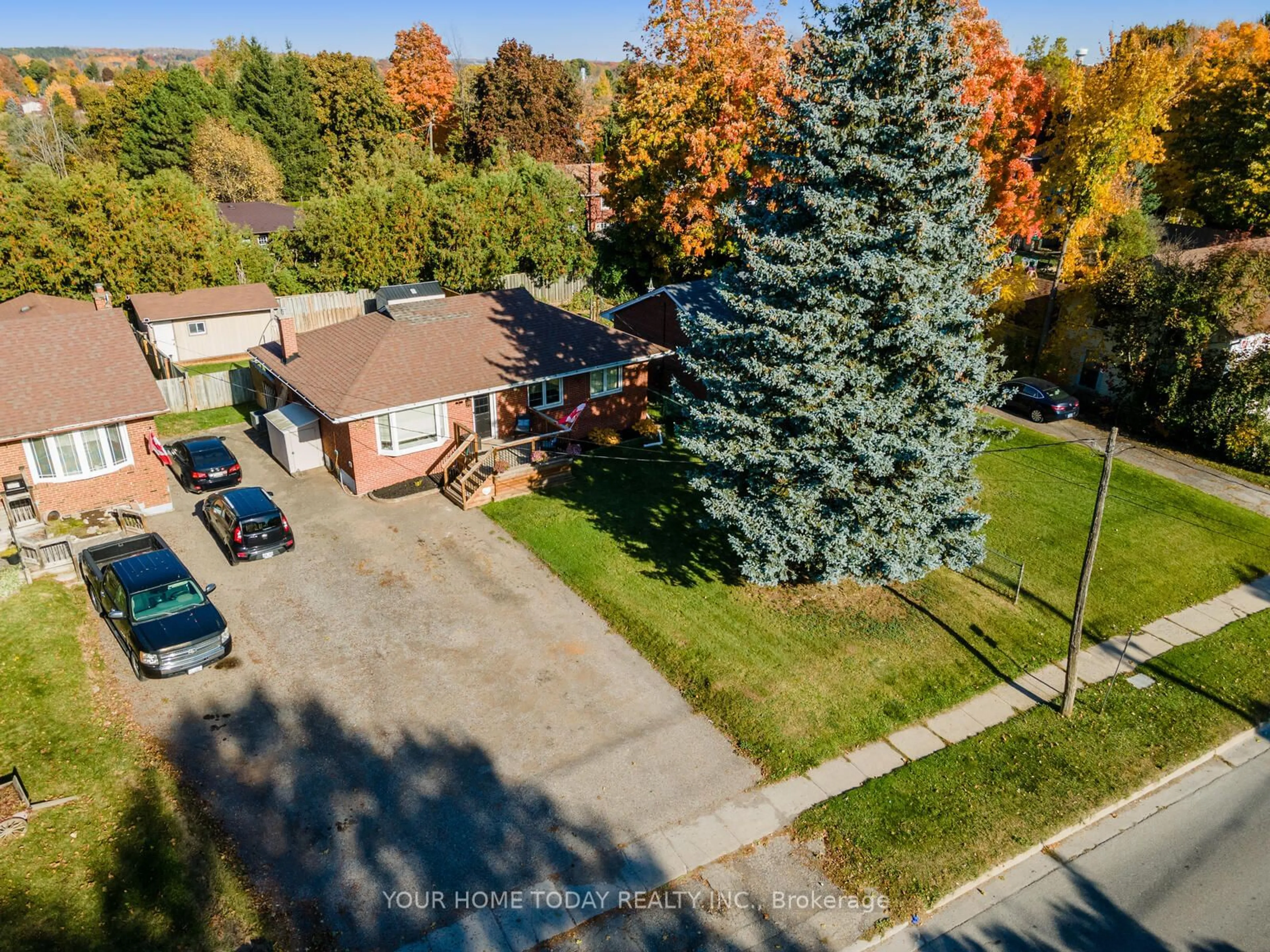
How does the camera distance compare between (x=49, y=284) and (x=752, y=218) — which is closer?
(x=752, y=218)

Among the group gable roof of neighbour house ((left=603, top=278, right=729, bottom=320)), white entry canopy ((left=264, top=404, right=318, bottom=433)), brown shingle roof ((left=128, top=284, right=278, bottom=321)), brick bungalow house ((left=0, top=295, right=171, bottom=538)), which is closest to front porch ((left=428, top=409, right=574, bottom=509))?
white entry canopy ((left=264, top=404, right=318, bottom=433))

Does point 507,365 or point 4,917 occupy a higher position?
point 507,365

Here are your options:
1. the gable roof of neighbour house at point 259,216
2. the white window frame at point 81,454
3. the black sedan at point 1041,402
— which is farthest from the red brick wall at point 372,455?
the gable roof of neighbour house at point 259,216

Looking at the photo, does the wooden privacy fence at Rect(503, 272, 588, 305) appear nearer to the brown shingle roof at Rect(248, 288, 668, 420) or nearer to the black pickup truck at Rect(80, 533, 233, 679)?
the brown shingle roof at Rect(248, 288, 668, 420)

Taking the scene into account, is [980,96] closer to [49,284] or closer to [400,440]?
[400,440]

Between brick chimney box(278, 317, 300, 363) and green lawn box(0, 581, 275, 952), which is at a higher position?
brick chimney box(278, 317, 300, 363)

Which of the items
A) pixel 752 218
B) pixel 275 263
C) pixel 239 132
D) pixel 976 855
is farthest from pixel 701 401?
pixel 239 132

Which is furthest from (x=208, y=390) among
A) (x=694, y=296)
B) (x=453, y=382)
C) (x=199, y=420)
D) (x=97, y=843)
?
(x=97, y=843)
